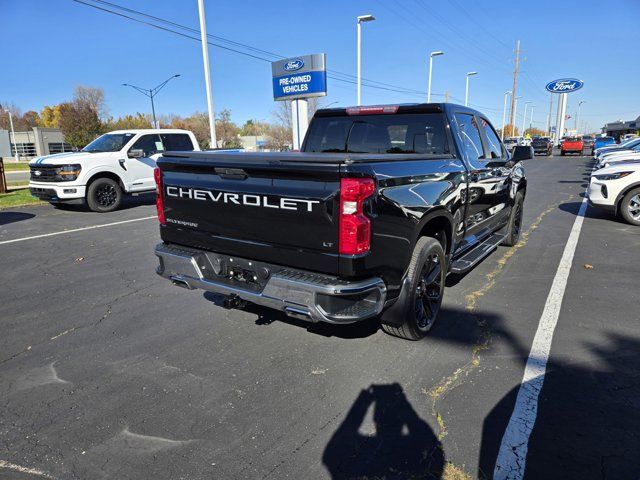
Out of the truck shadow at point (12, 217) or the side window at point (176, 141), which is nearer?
the truck shadow at point (12, 217)

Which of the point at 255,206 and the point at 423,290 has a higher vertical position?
the point at 255,206

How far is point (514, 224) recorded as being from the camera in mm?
7008

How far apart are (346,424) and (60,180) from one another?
33.8 ft

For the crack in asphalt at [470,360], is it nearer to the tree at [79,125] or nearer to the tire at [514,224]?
the tire at [514,224]

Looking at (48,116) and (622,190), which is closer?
(622,190)

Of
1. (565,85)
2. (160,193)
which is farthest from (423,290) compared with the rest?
(565,85)

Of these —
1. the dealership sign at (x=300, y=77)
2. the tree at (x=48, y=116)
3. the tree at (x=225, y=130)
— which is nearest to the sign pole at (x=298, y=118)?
the dealership sign at (x=300, y=77)

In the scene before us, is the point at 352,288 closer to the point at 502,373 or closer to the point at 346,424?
the point at 346,424

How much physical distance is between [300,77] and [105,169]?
12.7 meters

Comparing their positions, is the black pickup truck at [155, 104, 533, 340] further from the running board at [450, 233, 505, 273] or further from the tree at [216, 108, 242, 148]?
the tree at [216, 108, 242, 148]

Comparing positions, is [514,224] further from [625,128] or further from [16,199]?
[625,128]

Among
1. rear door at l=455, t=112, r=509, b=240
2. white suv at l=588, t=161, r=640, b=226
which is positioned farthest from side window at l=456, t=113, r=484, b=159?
white suv at l=588, t=161, r=640, b=226

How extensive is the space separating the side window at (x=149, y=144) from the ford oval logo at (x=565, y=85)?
72354mm

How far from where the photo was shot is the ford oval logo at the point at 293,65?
827 inches
